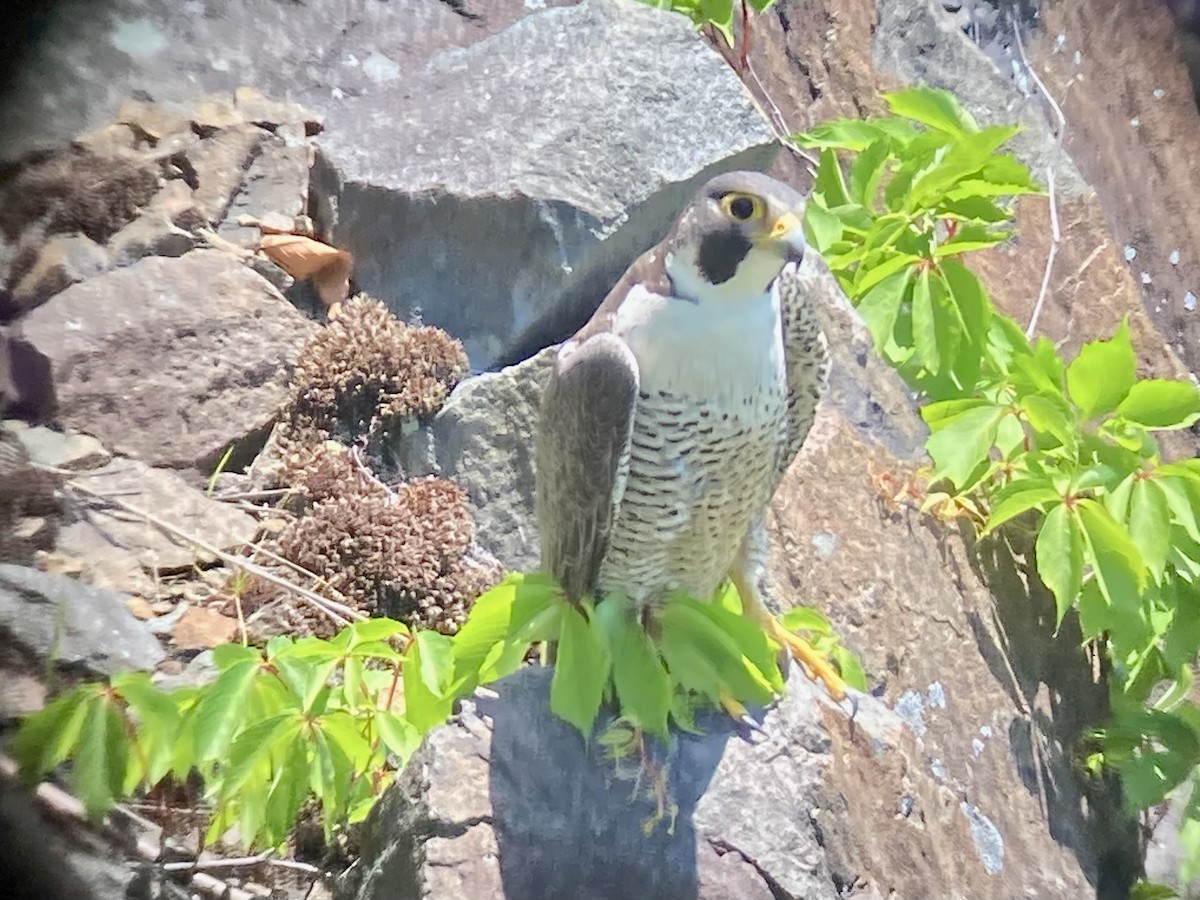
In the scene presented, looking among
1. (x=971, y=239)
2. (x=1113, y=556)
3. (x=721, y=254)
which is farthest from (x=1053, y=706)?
(x=721, y=254)

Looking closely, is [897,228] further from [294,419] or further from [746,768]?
[294,419]

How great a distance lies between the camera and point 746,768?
1.68 m

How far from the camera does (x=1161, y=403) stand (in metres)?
1.86

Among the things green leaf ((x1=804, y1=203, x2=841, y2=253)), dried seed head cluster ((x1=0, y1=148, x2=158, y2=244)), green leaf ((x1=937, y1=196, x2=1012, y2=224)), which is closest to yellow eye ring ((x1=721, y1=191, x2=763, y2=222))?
green leaf ((x1=804, y1=203, x2=841, y2=253))

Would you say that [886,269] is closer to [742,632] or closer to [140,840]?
[742,632]

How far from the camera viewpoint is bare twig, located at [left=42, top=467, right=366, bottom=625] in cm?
205

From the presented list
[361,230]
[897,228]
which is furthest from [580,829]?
[361,230]

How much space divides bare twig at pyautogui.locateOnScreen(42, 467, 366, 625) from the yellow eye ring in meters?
1.20

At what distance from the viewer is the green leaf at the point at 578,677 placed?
1.41 meters

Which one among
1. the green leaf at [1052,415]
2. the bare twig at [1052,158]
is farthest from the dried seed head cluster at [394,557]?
the bare twig at [1052,158]

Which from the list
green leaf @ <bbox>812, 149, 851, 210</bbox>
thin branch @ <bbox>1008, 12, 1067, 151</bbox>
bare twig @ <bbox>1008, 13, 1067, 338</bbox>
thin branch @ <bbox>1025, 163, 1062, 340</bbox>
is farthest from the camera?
thin branch @ <bbox>1008, 12, 1067, 151</bbox>

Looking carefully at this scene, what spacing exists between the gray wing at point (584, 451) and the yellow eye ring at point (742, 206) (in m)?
0.23

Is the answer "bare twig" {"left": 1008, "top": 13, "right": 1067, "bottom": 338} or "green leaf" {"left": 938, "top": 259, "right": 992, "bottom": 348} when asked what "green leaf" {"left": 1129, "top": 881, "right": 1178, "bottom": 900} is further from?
"bare twig" {"left": 1008, "top": 13, "right": 1067, "bottom": 338}

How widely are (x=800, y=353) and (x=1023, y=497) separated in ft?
1.86
